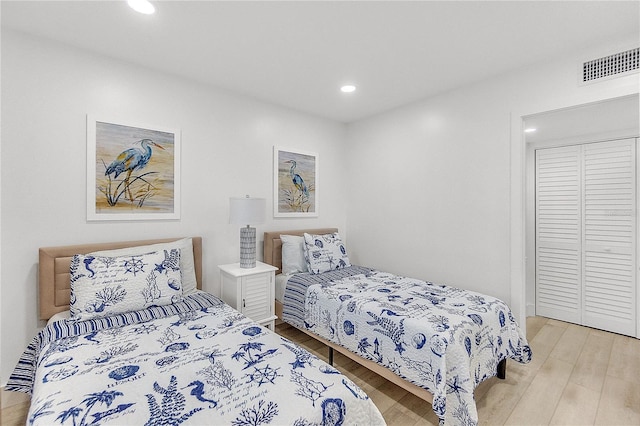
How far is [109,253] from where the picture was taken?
7.27 feet

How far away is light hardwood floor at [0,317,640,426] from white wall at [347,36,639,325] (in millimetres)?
533

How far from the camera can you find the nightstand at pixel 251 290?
2613 mm

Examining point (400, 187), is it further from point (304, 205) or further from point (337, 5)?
point (337, 5)

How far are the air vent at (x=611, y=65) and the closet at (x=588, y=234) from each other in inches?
57.9

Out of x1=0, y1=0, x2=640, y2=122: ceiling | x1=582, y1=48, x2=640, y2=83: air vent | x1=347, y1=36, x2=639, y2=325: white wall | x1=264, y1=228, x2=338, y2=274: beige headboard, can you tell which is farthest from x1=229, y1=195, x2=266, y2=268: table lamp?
x1=582, y1=48, x2=640, y2=83: air vent

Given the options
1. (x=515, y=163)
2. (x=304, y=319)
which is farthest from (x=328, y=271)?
(x=515, y=163)

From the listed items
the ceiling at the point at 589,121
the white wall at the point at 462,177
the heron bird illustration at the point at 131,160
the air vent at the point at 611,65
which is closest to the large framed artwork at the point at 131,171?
the heron bird illustration at the point at 131,160

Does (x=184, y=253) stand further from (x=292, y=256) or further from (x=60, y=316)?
(x=292, y=256)

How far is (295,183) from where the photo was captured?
3627 millimetres

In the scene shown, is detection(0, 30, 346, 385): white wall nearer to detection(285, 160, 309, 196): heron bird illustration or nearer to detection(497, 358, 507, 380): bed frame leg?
detection(285, 160, 309, 196): heron bird illustration

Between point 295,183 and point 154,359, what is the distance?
249cm

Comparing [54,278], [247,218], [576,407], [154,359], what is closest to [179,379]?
[154,359]

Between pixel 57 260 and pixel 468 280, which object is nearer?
pixel 57 260

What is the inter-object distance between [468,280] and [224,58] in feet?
9.80
